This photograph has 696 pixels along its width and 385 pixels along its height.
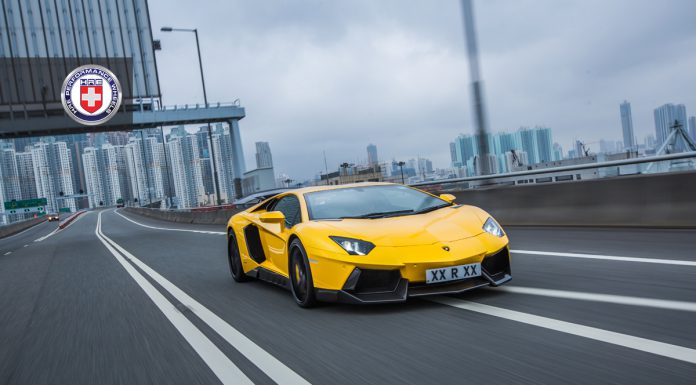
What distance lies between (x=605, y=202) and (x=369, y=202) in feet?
17.5

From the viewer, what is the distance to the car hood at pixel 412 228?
15.8 feet

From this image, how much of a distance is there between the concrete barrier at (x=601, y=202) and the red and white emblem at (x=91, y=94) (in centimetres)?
2657

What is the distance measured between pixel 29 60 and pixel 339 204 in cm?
4894

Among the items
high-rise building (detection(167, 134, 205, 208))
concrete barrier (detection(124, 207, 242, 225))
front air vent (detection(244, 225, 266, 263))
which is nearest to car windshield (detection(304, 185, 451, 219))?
front air vent (detection(244, 225, 266, 263))

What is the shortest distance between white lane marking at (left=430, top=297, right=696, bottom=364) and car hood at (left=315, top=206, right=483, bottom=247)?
0.58m

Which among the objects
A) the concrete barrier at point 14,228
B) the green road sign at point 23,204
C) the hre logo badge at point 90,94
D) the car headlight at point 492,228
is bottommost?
the concrete barrier at point 14,228

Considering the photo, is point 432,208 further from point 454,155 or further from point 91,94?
point 91,94

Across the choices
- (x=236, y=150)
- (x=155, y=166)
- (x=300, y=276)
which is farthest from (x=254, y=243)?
(x=155, y=166)

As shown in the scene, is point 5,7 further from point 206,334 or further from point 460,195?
point 206,334

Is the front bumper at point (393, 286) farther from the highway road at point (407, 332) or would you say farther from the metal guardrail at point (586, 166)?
the metal guardrail at point (586, 166)

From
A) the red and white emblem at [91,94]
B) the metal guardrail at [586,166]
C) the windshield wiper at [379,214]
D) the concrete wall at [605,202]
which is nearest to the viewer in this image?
the windshield wiper at [379,214]

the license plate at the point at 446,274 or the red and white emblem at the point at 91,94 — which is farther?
the red and white emblem at the point at 91,94

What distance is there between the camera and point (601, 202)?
31.9 feet

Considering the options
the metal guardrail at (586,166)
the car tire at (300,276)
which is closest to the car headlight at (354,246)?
the car tire at (300,276)
